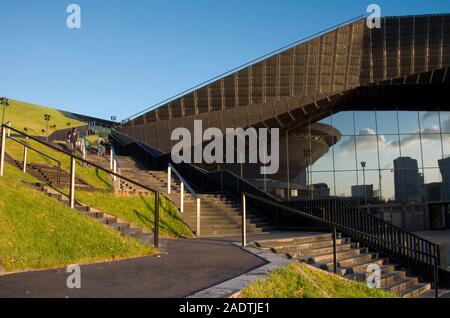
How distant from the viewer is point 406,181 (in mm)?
22312

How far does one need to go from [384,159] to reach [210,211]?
1222 cm

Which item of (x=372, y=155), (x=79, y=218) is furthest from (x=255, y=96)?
(x=79, y=218)

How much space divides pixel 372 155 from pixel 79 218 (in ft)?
59.5

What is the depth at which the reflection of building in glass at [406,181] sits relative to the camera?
22.3m

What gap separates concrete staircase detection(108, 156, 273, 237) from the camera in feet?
44.5

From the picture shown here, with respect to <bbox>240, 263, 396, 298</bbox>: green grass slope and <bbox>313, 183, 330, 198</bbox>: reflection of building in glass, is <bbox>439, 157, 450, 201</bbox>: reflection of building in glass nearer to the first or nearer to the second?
<bbox>313, 183, 330, 198</bbox>: reflection of building in glass

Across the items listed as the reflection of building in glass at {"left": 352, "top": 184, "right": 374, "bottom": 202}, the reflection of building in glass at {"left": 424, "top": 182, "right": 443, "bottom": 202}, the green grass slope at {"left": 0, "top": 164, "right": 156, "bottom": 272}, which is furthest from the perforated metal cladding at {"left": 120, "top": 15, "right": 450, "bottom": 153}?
the green grass slope at {"left": 0, "top": 164, "right": 156, "bottom": 272}

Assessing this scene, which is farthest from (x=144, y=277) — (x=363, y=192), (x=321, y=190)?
(x=363, y=192)

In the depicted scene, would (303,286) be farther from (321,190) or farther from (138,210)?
(321,190)

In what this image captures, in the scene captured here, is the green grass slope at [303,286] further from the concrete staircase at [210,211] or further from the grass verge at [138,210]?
the concrete staircase at [210,211]

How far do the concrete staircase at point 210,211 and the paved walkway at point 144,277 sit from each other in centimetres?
506
